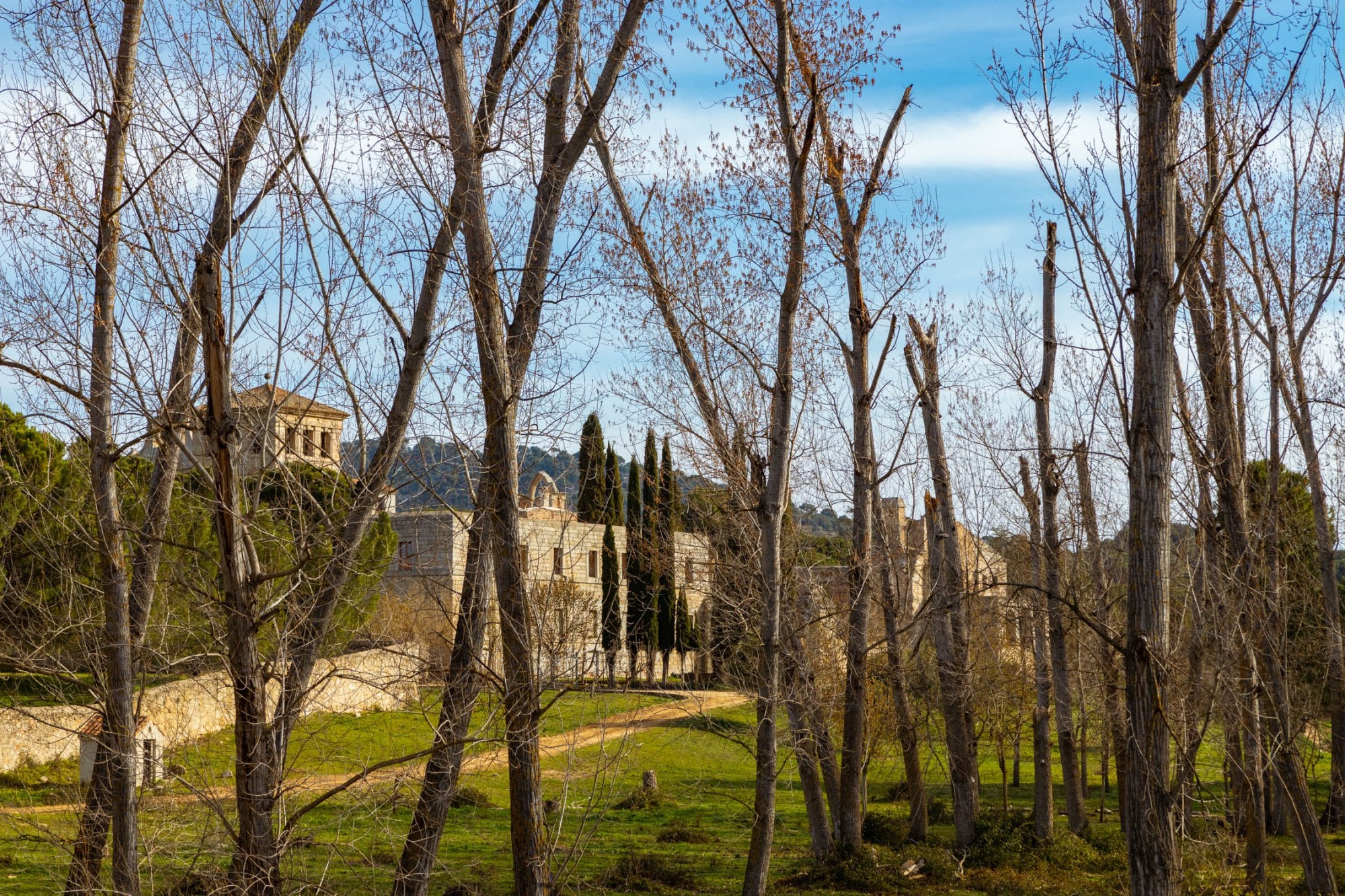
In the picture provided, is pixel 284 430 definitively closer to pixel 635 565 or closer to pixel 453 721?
pixel 453 721

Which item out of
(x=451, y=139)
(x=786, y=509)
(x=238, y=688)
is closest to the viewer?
(x=238, y=688)

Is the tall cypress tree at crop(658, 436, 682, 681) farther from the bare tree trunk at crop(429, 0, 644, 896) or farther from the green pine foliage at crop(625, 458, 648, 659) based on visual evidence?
the bare tree trunk at crop(429, 0, 644, 896)

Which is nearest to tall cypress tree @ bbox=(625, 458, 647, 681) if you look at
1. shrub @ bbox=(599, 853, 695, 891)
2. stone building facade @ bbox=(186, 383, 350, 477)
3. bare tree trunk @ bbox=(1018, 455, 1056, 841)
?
shrub @ bbox=(599, 853, 695, 891)

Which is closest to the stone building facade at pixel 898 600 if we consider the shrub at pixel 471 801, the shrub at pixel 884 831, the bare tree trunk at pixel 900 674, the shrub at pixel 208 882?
the bare tree trunk at pixel 900 674

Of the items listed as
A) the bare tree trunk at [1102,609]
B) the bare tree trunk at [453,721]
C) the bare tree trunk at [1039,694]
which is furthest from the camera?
the bare tree trunk at [1039,694]

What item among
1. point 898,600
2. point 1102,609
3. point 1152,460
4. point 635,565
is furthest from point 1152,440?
point 635,565

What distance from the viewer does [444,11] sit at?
8.28 m

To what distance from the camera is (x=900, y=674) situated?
13.8 m

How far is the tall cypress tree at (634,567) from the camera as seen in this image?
1441 centimetres

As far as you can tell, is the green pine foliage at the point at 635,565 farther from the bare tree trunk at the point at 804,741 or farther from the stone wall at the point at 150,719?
Answer: the stone wall at the point at 150,719

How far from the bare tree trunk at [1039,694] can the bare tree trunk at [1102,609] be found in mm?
654

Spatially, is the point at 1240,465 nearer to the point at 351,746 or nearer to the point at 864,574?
the point at 864,574

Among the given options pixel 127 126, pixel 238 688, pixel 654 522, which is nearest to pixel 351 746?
pixel 654 522

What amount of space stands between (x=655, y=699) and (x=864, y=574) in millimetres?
16222
